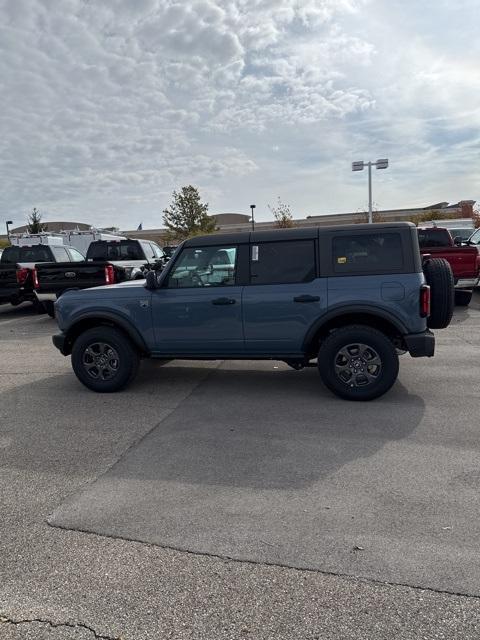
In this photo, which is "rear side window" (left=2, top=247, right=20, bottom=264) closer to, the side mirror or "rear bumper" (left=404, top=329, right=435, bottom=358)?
the side mirror

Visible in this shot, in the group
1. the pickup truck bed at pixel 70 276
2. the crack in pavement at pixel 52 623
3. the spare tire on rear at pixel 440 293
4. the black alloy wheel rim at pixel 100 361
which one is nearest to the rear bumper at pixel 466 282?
the spare tire on rear at pixel 440 293

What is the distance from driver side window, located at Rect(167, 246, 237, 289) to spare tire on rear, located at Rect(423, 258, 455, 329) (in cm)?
221

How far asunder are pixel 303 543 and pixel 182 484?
1.07 metres

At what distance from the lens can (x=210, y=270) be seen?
5.38m

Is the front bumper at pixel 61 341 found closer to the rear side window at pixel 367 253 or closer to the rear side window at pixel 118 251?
the rear side window at pixel 367 253

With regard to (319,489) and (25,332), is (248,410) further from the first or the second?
(25,332)

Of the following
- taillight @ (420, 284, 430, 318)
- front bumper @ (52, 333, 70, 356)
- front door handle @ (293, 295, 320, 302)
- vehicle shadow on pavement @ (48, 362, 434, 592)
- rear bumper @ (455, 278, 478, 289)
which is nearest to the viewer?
vehicle shadow on pavement @ (48, 362, 434, 592)

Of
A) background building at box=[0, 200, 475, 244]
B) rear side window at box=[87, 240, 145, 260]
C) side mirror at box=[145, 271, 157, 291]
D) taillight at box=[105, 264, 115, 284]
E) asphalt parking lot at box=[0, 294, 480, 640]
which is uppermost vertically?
background building at box=[0, 200, 475, 244]

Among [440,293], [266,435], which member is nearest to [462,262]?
[440,293]

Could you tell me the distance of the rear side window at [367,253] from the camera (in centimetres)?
485

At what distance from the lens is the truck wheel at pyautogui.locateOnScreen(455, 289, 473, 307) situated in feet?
36.8

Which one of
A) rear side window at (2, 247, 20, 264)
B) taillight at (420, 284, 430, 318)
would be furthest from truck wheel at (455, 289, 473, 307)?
rear side window at (2, 247, 20, 264)

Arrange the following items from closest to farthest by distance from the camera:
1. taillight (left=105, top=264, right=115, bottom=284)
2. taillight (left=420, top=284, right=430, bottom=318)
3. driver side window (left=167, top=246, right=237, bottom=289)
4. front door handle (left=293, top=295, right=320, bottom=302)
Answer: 1. taillight (left=420, top=284, right=430, bottom=318)
2. front door handle (left=293, top=295, right=320, bottom=302)
3. driver side window (left=167, top=246, right=237, bottom=289)
4. taillight (left=105, top=264, right=115, bottom=284)

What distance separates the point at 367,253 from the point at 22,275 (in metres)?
9.38
